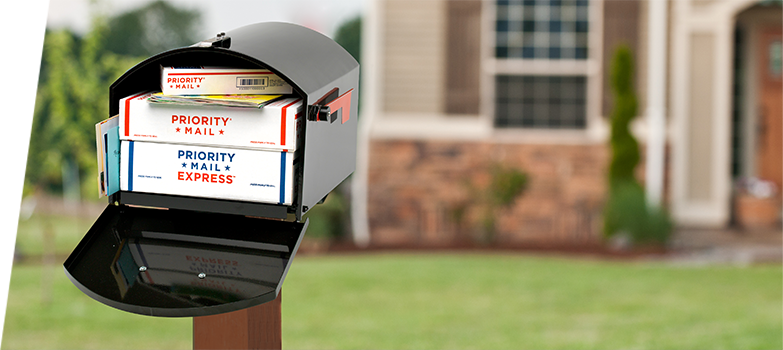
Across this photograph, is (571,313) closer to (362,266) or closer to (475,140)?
(362,266)

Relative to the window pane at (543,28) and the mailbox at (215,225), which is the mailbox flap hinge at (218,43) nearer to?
the mailbox at (215,225)

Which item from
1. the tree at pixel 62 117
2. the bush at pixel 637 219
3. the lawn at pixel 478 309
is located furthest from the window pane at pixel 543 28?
→ the tree at pixel 62 117

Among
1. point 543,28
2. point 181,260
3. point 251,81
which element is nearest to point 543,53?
point 543,28

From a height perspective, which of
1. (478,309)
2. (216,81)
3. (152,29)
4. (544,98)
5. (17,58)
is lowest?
(478,309)

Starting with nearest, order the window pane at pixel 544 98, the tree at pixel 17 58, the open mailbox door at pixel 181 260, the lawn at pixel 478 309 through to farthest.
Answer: the open mailbox door at pixel 181 260
the lawn at pixel 478 309
the window pane at pixel 544 98
the tree at pixel 17 58

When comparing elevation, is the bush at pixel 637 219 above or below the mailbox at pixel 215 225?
below

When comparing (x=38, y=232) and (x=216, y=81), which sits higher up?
(x=216, y=81)

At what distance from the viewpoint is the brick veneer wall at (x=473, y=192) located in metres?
9.16

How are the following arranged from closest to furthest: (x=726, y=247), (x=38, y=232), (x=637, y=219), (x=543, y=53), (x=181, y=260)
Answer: (x=181, y=260)
(x=726, y=247)
(x=637, y=219)
(x=543, y=53)
(x=38, y=232)

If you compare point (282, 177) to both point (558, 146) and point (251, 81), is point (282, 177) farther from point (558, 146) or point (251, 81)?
point (558, 146)

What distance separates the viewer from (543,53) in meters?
9.27

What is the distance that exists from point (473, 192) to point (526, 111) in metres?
1.38

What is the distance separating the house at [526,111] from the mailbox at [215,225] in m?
7.42

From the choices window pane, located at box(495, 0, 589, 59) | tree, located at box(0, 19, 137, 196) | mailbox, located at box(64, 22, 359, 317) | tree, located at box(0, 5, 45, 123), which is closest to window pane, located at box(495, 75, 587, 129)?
window pane, located at box(495, 0, 589, 59)
